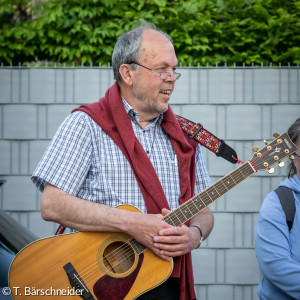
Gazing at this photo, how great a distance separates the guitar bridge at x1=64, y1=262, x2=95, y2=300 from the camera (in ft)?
7.87

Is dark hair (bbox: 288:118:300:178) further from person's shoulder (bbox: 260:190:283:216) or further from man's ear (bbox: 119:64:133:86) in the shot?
man's ear (bbox: 119:64:133:86)

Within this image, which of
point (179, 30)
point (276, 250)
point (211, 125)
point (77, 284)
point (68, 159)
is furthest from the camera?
point (179, 30)

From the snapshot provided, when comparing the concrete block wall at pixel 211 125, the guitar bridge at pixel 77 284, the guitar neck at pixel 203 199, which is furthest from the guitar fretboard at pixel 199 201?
the concrete block wall at pixel 211 125

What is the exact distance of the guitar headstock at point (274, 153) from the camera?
8.89ft

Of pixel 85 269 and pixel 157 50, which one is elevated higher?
pixel 157 50

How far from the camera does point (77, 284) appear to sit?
2.40 meters

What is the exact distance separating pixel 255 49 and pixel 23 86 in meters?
2.15

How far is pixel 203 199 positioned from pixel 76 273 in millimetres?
681

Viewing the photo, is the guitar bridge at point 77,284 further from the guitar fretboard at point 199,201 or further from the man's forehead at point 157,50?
the man's forehead at point 157,50

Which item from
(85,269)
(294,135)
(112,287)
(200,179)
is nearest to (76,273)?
(85,269)

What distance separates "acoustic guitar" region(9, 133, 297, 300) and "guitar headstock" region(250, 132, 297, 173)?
0.57 meters

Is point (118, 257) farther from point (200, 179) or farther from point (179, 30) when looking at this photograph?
point (179, 30)

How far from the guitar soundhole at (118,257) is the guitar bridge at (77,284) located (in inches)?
5.1

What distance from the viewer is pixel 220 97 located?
4.54 meters
